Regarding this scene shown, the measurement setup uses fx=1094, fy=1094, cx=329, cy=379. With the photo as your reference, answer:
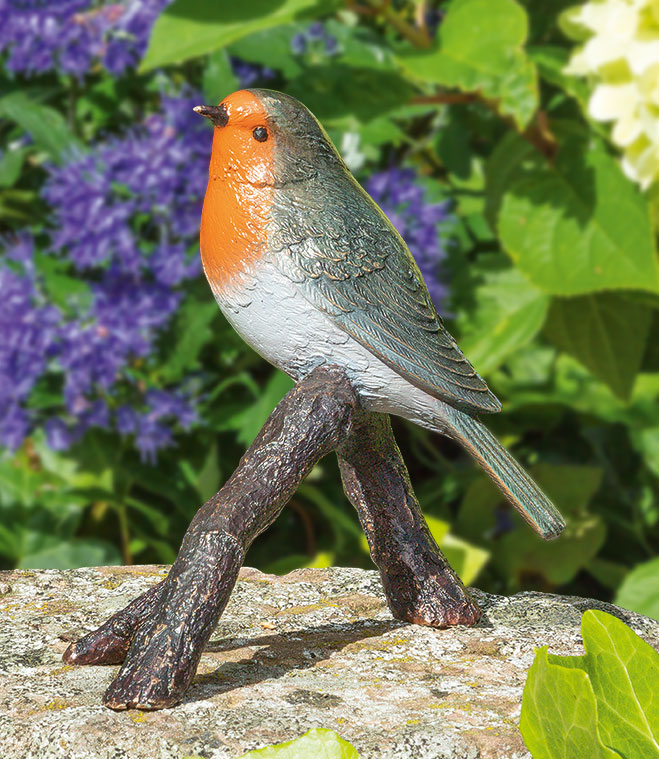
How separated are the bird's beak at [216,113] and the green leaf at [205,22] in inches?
26.2

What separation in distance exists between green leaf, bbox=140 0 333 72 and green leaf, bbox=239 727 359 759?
123 cm

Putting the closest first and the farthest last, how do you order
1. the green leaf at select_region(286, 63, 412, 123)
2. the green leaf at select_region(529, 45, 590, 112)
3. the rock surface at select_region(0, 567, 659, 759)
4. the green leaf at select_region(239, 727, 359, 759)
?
the green leaf at select_region(239, 727, 359, 759) → the rock surface at select_region(0, 567, 659, 759) → the green leaf at select_region(529, 45, 590, 112) → the green leaf at select_region(286, 63, 412, 123)

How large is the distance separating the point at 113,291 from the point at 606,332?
34.7 inches

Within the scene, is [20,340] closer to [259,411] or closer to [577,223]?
[259,411]

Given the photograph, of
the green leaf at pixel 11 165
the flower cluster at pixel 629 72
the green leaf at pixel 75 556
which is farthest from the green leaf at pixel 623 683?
the green leaf at pixel 11 165

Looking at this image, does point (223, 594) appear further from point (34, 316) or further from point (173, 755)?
point (34, 316)

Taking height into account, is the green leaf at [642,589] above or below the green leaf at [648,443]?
below

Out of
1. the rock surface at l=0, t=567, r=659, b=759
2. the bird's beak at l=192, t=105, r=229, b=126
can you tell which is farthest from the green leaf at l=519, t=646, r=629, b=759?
the bird's beak at l=192, t=105, r=229, b=126

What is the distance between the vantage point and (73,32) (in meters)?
1.95

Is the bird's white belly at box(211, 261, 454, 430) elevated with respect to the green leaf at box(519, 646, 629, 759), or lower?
elevated

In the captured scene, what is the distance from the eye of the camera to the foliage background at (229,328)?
1802 millimetres

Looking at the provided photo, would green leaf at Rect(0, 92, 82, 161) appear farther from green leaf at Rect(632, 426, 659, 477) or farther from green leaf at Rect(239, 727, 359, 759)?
green leaf at Rect(239, 727, 359, 759)

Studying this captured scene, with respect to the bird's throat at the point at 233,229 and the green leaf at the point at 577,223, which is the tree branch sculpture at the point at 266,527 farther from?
the green leaf at the point at 577,223

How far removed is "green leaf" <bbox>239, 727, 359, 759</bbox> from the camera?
0.78m
